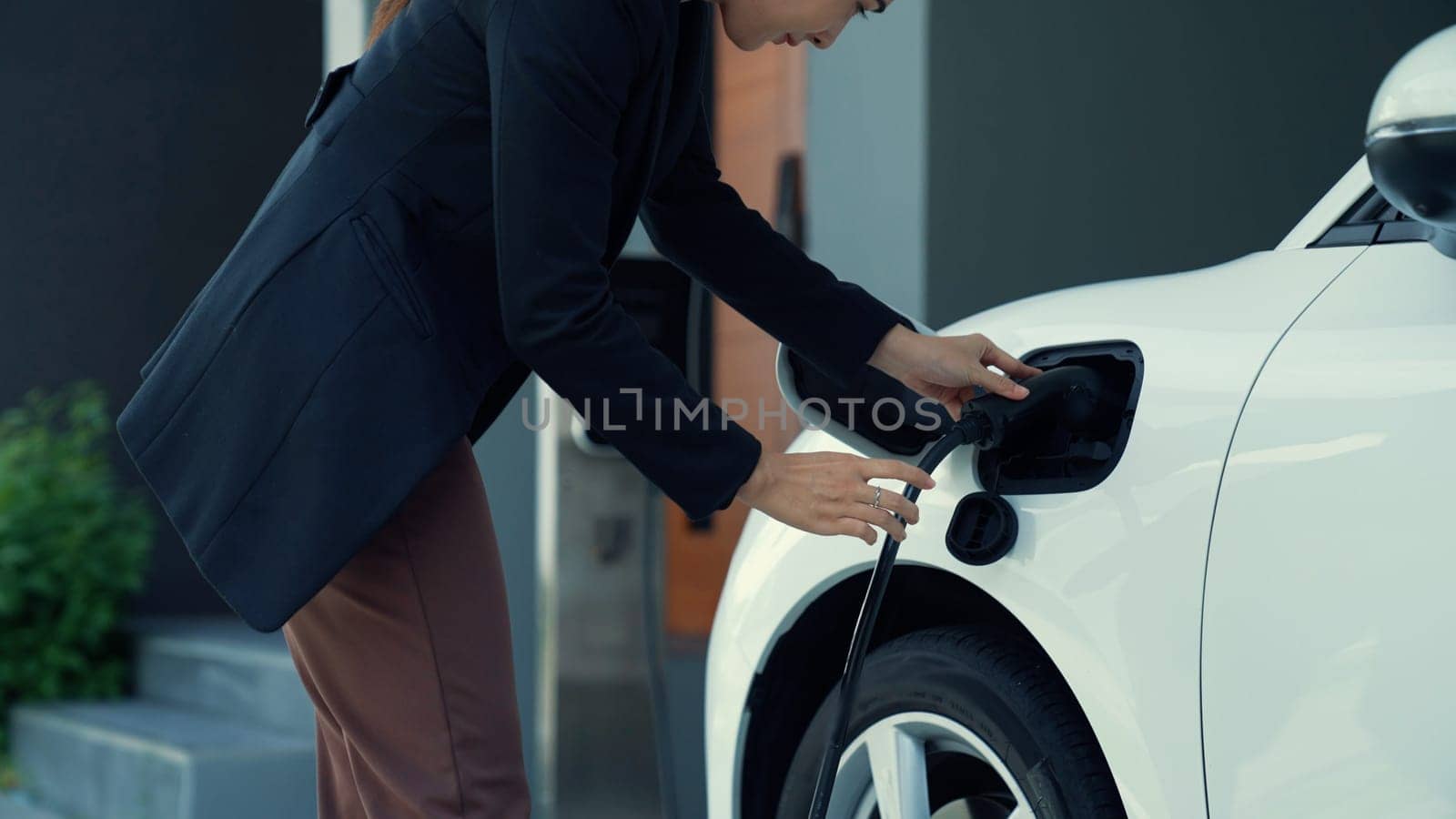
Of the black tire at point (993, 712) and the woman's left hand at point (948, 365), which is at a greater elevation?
the woman's left hand at point (948, 365)

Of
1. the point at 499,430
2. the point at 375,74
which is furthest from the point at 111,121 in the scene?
the point at 375,74

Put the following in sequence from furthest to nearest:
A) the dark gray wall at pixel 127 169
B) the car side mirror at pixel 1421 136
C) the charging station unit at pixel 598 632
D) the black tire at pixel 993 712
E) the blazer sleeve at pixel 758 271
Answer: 1. the dark gray wall at pixel 127 169
2. the charging station unit at pixel 598 632
3. the blazer sleeve at pixel 758 271
4. the black tire at pixel 993 712
5. the car side mirror at pixel 1421 136

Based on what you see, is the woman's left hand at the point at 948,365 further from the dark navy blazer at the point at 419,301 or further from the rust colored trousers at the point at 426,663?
the rust colored trousers at the point at 426,663

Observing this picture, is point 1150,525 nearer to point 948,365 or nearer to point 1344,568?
point 1344,568

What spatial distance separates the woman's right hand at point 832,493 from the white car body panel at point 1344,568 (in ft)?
0.92

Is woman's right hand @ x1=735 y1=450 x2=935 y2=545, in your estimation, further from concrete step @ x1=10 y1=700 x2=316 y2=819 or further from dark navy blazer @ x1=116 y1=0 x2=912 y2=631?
concrete step @ x1=10 y1=700 x2=316 y2=819

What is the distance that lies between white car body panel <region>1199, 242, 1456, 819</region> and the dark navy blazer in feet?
1.47

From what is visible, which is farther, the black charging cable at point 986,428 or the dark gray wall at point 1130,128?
the dark gray wall at point 1130,128

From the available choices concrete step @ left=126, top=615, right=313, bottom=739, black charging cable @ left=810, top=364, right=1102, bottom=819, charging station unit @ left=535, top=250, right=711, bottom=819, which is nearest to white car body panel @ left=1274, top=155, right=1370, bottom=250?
black charging cable @ left=810, top=364, right=1102, bottom=819

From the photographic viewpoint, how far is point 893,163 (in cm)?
368

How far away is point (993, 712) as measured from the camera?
1578 millimetres

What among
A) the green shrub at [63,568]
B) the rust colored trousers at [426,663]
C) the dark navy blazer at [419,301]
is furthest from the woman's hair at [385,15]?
the green shrub at [63,568]

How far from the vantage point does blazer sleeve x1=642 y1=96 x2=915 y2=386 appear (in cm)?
179

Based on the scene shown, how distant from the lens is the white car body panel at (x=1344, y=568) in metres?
1.20
